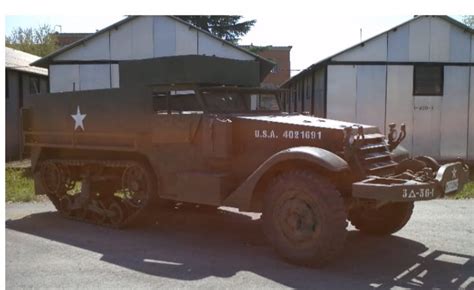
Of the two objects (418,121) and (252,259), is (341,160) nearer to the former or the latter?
(252,259)

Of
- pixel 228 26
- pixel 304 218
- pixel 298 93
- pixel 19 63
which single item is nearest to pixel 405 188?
pixel 304 218

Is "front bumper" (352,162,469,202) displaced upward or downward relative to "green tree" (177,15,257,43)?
downward

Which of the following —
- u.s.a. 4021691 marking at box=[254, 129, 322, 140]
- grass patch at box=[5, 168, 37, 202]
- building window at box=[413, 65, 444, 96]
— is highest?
building window at box=[413, 65, 444, 96]

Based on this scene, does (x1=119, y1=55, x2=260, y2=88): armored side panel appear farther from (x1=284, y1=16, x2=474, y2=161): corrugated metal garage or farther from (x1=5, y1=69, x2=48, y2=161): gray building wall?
(x1=5, y1=69, x2=48, y2=161): gray building wall

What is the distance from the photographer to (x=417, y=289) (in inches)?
190

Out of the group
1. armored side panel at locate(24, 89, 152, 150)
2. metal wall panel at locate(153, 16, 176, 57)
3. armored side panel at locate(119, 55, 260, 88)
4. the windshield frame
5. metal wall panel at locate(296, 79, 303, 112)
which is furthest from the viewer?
metal wall panel at locate(296, 79, 303, 112)

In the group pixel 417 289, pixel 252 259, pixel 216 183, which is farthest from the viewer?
pixel 216 183

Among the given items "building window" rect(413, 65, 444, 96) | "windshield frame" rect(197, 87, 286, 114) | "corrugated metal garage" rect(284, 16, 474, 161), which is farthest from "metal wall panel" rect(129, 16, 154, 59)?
"windshield frame" rect(197, 87, 286, 114)

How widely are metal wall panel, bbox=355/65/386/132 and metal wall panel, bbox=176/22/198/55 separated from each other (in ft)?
15.6

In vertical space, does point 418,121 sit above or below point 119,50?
below

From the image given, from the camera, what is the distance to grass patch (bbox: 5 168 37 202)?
9953 mm

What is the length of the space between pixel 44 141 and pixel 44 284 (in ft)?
12.4

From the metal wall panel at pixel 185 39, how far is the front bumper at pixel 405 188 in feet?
34.0

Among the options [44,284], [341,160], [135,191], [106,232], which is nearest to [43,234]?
[106,232]
